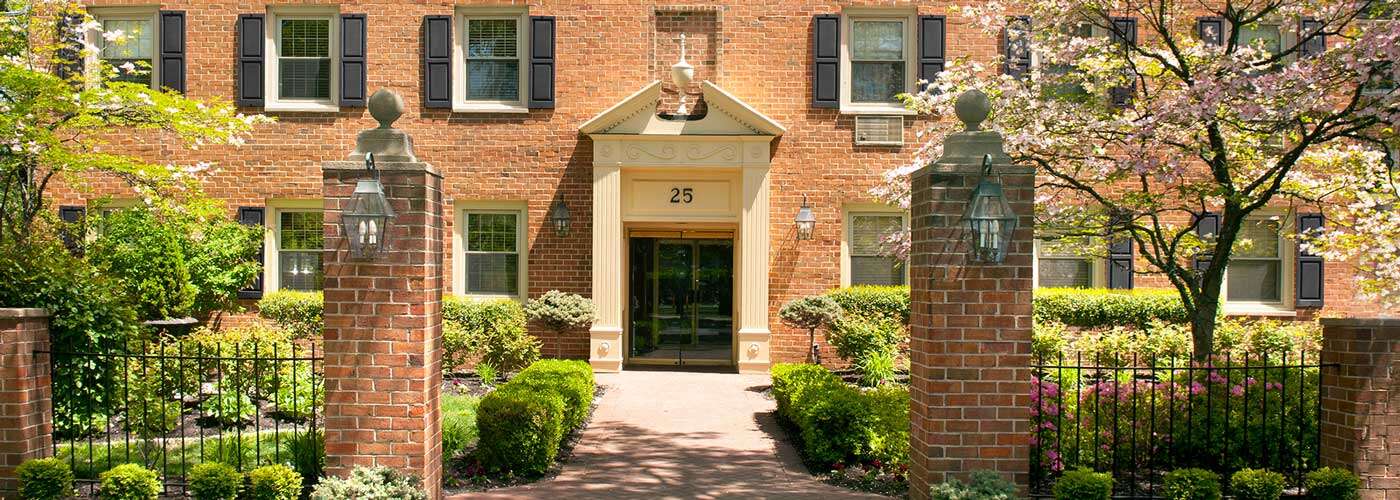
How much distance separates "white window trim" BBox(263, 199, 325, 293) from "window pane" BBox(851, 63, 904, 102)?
8.95m

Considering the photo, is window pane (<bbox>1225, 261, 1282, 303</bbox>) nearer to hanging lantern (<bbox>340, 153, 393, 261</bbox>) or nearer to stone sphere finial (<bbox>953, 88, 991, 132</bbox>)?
stone sphere finial (<bbox>953, 88, 991, 132</bbox>)

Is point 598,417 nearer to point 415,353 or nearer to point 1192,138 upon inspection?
point 415,353

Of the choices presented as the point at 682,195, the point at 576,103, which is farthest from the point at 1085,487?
the point at 576,103

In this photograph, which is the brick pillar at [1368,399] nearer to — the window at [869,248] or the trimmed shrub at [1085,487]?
the trimmed shrub at [1085,487]

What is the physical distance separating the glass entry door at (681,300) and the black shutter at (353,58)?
16.6ft

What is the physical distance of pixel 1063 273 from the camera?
48.2 ft

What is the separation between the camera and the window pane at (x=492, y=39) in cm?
1452

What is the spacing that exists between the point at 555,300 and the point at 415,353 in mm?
8139

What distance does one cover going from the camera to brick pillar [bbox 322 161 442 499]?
539cm

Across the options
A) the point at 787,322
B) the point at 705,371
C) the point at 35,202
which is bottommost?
the point at 705,371

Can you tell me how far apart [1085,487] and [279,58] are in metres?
13.7

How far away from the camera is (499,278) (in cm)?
1475

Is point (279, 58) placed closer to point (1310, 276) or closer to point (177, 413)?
point (177, 413)

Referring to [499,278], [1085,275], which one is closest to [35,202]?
[499,278]
